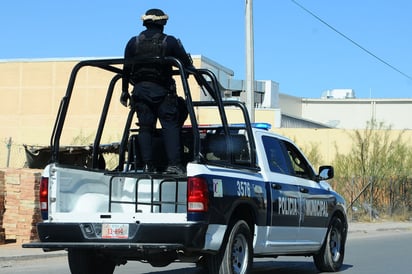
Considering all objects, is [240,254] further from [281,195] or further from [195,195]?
[195,195]

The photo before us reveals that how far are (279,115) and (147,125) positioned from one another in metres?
37.2

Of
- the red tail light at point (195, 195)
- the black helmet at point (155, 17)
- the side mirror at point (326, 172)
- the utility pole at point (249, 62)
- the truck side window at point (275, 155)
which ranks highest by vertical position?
the utility pole at point (249, 62)

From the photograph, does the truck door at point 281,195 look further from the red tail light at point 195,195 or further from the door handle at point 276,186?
the red tail light at point 195,195

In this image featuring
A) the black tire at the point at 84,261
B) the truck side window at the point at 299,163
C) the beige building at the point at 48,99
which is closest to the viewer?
the black tire at the point at 84,261

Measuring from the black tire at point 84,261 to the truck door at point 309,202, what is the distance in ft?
9.26

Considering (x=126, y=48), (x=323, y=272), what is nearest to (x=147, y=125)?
(x=126, y=48)

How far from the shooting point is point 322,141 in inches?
1725

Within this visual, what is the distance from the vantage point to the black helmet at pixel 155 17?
28.1ft

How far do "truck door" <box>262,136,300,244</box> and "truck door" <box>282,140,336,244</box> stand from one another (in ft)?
0.67

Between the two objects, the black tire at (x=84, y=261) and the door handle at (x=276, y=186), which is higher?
the door handle at (x=276, y=186)

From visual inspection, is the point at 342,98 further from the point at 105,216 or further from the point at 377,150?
the point at 105,216

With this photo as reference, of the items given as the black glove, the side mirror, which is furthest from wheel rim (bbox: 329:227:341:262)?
the black glove

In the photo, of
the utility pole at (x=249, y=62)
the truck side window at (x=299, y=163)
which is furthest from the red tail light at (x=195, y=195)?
the utility pole at (x=249, y=62)

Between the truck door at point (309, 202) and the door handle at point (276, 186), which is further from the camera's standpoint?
the truck door at point (309, 202)
